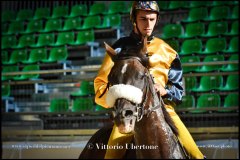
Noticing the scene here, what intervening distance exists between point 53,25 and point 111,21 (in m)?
1.73

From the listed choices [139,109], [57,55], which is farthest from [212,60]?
[139,109]

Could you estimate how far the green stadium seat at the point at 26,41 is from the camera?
36.6ft

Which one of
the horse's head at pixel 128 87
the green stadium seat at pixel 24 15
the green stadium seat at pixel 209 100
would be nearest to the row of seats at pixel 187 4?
the green stadium seat at pixel 24 15

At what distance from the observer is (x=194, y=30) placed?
9.55 metres

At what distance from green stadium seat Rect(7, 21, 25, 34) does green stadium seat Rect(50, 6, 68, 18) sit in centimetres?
87

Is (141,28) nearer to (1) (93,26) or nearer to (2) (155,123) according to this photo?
(2) (155,123)

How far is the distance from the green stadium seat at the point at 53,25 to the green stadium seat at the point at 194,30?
3467mm

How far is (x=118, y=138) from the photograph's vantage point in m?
2.36

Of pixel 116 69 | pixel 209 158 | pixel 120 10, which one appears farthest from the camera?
pixel 120 10

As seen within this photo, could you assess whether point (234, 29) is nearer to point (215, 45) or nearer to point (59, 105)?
point (215, 45)

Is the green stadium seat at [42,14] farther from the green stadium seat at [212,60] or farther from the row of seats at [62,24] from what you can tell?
the green stadium seat at [212,60]

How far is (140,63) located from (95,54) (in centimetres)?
827

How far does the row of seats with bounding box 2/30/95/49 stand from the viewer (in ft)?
34.4

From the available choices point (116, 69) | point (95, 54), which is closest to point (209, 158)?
point (116, 69)
